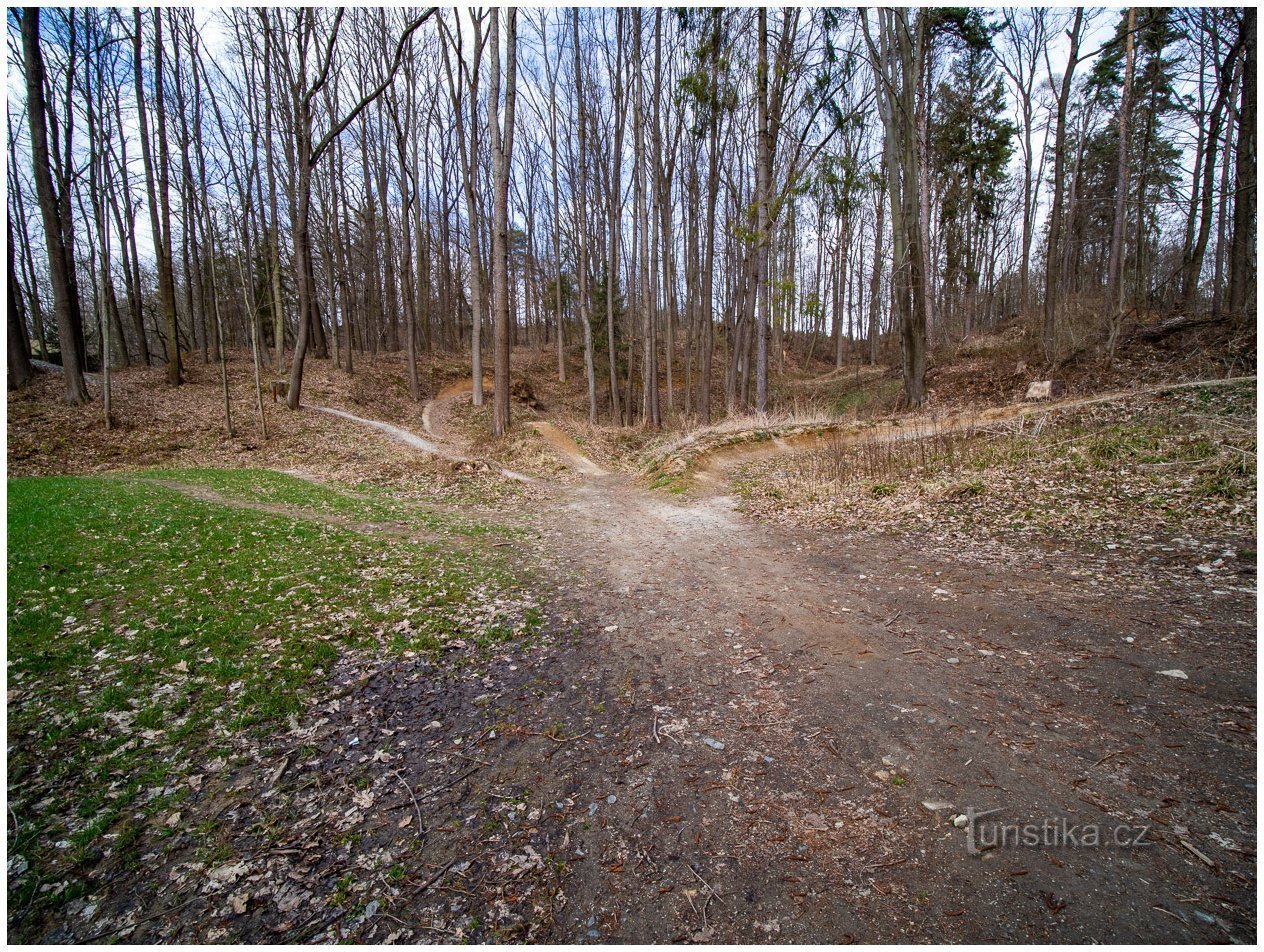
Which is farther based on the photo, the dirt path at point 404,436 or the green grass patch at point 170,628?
the dirt path at point 404,436

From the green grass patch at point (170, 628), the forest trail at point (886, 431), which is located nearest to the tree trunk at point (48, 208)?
the green grass patch at point (170, 628)

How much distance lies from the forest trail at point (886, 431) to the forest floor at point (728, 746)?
4483 millimetres

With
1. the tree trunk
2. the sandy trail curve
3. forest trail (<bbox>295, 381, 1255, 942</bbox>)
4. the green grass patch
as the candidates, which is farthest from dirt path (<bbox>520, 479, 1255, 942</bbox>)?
the tree trunk

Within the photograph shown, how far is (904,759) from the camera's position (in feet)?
9.84

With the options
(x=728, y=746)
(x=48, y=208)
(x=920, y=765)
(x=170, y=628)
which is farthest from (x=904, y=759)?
(x=48, y=208)

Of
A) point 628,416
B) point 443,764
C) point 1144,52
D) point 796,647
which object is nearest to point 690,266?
point 628,416

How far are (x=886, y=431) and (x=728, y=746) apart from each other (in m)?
12.2

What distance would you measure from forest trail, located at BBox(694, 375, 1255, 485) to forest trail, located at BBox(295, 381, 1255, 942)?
713 cm

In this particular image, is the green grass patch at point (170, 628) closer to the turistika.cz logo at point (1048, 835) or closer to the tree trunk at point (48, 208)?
the turistika.cz logo at point (1048, 835)

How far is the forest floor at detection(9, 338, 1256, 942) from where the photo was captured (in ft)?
7.42

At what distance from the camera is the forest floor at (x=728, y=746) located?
226 cm

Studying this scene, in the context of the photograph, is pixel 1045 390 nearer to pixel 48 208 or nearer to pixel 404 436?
pixel 404 436

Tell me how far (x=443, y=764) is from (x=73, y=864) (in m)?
1.62

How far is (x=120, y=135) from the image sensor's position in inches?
680
